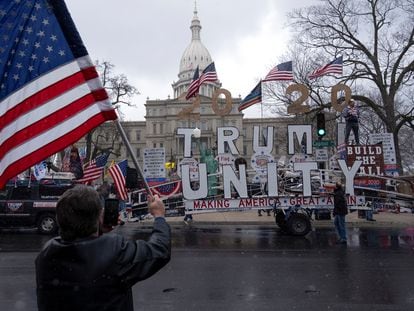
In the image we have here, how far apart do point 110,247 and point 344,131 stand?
20005 millimetres

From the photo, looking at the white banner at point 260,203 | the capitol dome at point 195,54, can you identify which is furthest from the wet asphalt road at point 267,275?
the capitol dome at point 195,54

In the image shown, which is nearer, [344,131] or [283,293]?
[283,293]

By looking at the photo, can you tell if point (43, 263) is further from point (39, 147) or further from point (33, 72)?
point (33, 72)

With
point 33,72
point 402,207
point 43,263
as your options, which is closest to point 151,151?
point 402,207

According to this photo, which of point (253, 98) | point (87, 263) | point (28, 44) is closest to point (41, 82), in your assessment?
point (28, 44)

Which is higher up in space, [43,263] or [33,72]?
[33,72]

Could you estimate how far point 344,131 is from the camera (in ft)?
68.6

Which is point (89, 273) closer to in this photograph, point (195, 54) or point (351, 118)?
point (351, 118)

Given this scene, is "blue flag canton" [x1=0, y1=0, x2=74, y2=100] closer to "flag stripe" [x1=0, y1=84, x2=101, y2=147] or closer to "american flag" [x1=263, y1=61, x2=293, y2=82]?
"flag stripe" [x1=0, y1=84, x2=101, y2=147]

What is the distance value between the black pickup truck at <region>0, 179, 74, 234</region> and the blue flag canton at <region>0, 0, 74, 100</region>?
12104 mm

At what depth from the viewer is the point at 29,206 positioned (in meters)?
15.0

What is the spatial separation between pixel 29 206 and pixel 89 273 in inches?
547

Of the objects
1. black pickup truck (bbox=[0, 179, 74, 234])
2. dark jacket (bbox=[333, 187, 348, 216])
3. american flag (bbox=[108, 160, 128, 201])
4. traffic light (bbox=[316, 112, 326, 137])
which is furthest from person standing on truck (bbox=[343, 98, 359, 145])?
black pickup truck (bbox=[0, 179, 74, 234])

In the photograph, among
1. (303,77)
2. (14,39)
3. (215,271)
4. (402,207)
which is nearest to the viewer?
(14,39)
